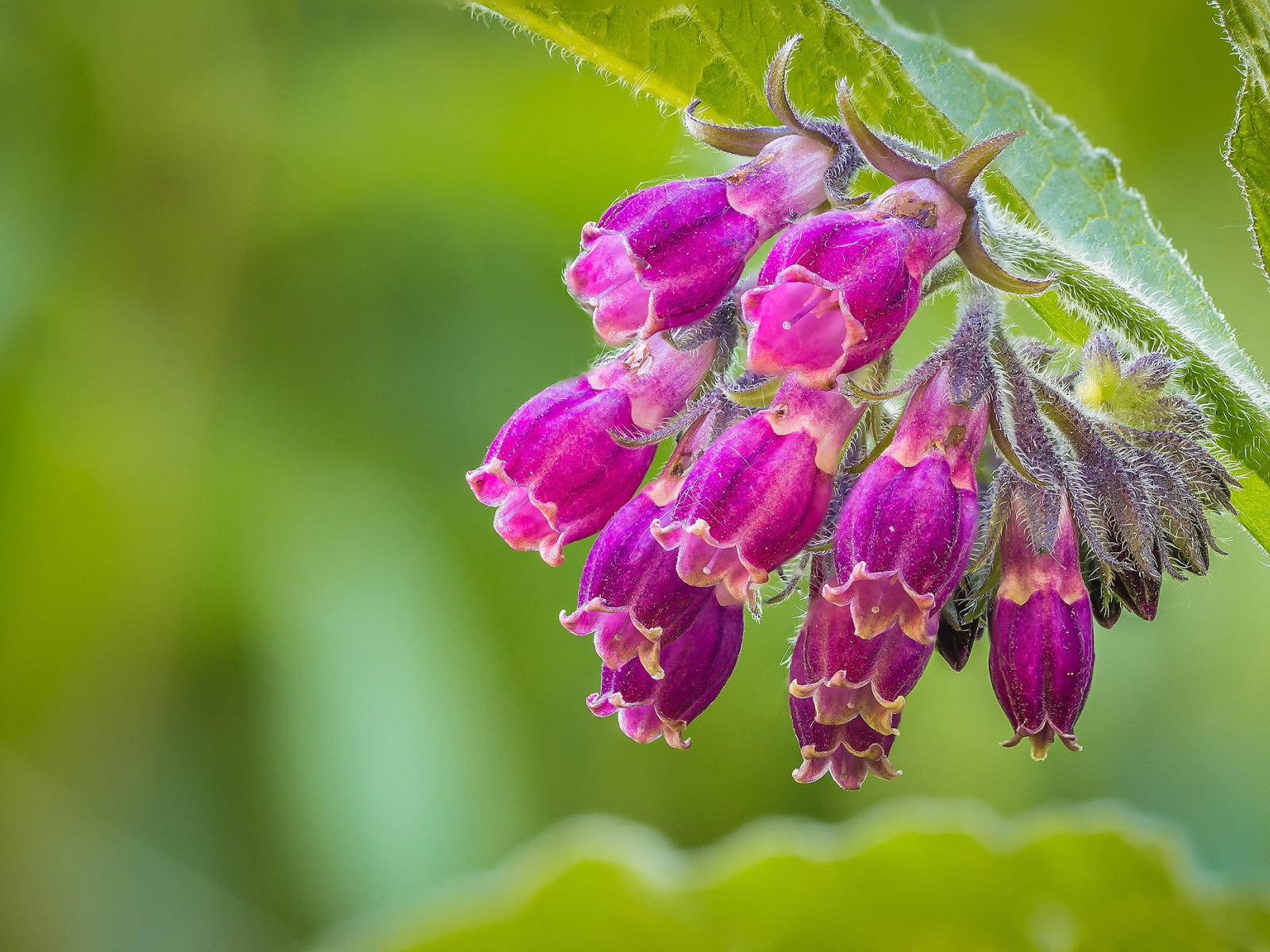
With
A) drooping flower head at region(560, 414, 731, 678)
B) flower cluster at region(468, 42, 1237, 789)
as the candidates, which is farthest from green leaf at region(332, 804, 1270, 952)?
drooping flower head at region(560, 414, 731, 678)

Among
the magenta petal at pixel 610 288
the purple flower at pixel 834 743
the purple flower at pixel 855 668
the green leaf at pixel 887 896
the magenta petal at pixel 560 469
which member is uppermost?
the magenta petal at pixel 610 288

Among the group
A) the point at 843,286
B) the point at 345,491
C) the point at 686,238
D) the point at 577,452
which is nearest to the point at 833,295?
the point at 843,286

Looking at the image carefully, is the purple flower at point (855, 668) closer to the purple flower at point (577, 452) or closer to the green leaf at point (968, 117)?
the purple flower at point (577, 452)

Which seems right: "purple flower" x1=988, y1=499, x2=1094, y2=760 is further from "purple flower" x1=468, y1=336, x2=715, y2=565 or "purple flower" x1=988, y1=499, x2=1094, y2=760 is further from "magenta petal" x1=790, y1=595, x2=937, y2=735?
"purple flower" x1=468, y1=336, x2=715, y2=565

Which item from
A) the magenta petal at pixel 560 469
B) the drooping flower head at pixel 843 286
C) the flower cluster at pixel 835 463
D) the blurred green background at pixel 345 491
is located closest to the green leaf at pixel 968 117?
the flower cluster at pixel 835 463

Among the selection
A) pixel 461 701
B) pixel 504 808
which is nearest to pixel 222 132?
pixel 461 701

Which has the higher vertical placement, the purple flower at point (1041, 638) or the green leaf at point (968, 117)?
the green leaf at point (968, 117)
